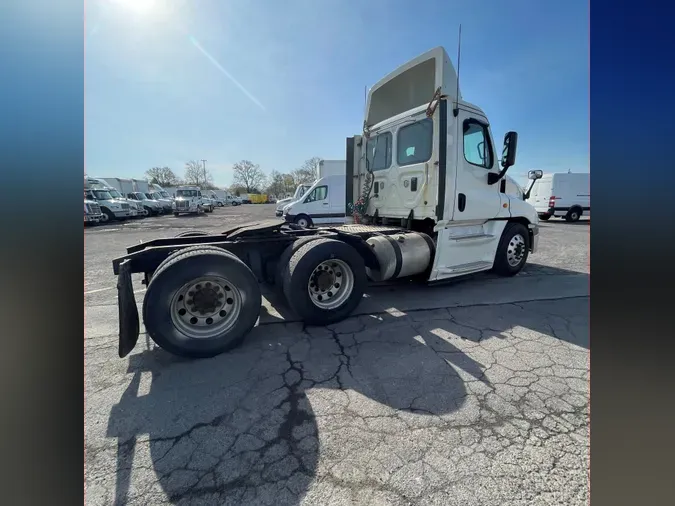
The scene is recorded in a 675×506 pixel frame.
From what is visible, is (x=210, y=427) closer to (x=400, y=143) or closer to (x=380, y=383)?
(x=380, y=383)

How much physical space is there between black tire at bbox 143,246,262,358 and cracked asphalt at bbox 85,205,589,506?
0.58ft

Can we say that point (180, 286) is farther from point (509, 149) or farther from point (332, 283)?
point (509, 149)

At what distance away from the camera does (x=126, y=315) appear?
2.85 meters

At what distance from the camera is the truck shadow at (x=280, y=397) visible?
178cm

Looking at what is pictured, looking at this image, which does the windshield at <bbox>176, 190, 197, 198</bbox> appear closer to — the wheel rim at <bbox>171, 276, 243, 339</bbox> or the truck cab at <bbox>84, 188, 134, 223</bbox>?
the truck cab at <bbox>84, 188, 134, 223</bbox>

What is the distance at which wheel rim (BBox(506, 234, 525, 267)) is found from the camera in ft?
20.2

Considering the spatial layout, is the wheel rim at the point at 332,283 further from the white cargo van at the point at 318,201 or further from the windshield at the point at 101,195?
the windshield at the point at 101,195

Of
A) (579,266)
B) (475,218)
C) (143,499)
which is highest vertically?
(475,218)

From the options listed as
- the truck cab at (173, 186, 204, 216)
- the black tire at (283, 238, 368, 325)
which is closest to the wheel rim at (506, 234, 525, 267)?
the black tire at (283, 238, 368, 325)

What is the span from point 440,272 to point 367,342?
228 cm

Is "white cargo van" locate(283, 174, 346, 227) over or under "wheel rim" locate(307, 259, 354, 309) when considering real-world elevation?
over

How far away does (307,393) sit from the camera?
2555 mm

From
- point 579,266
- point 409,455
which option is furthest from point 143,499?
point 579,266

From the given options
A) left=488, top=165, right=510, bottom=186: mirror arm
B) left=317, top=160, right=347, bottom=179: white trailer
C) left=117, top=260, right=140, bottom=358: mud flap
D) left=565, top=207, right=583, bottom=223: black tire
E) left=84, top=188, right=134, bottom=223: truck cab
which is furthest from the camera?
left=84, top=188, right=134, bottom=223: truck cab
